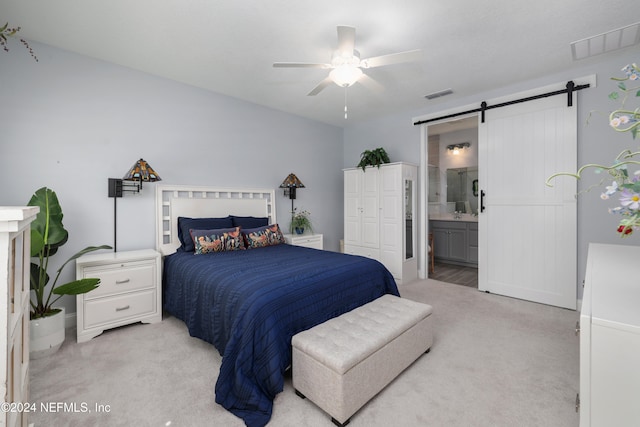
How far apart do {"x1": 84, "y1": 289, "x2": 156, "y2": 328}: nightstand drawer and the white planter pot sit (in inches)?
7.3

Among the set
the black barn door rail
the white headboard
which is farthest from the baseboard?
the black barn door rail

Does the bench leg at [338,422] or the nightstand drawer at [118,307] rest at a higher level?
the nightstand drawer at [118,307]

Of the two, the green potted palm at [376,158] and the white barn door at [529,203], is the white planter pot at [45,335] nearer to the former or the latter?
the green potted palm at [376,158]

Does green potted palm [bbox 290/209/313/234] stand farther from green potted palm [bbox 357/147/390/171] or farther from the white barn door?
the white barn door

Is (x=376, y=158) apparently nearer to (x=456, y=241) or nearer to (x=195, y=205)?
(x=456, y=241)

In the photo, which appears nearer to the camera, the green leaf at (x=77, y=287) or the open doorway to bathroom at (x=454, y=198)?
the green leaf at (x=77, y=287)

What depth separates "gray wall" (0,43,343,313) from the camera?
104 inches

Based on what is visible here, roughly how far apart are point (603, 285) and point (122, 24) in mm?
3614

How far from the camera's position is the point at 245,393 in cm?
166

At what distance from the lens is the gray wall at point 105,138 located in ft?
8.64

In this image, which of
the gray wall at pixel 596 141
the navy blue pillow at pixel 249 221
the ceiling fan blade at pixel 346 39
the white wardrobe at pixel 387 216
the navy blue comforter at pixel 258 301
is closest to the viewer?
the navy blue comforter at pixel 258 301

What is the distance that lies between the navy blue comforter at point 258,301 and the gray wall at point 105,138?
908mm

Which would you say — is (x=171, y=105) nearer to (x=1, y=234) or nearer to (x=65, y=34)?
(x=65, y=34)

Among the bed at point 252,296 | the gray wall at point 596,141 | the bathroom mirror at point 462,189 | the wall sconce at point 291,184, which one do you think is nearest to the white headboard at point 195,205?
the bed at point 252,296
